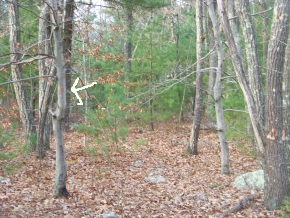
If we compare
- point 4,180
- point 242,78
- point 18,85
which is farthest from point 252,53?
point 18,85

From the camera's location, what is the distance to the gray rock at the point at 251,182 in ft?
30.0

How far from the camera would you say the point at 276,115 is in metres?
6.76

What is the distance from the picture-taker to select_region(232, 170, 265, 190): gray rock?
30.0ft

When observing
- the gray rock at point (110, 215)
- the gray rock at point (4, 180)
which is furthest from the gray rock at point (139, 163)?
the gray rock at point (110, 215)

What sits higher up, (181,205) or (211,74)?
(211,74)

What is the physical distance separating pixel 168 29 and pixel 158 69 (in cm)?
573

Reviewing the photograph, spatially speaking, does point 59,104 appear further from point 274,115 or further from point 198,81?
point 198,81

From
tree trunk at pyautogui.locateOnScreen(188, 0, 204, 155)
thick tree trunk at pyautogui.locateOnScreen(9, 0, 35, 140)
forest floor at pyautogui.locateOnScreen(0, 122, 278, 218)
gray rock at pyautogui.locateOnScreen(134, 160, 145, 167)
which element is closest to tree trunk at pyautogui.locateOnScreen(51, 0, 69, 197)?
forest floor at pyautogui.locateOnScreen(0, 122, 278, 218)

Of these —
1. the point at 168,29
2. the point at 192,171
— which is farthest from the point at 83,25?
the point at 168,29

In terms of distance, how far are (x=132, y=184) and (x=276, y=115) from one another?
4543 millimetres

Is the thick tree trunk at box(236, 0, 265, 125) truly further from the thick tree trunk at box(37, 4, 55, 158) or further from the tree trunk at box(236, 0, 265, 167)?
the thick tree trunk at box(37, 4, 55, 158)

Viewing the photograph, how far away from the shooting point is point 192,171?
11859 mm

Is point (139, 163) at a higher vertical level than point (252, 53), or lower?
lower

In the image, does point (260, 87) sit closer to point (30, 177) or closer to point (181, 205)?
point (181, 205)
